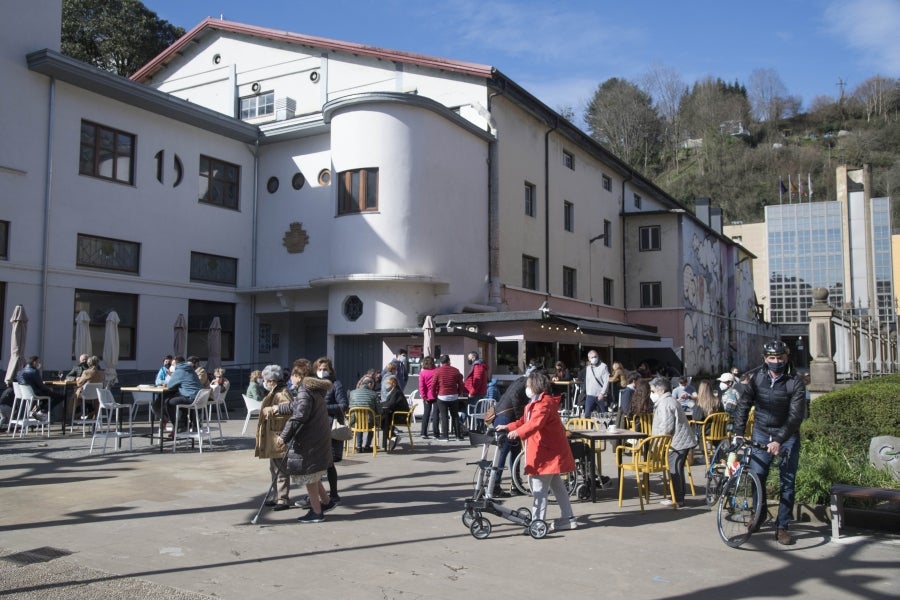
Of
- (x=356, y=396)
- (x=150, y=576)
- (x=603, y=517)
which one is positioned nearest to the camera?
(x=150, y=576)

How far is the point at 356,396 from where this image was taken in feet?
42.2

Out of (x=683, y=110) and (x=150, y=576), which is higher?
(x=683, y=110)

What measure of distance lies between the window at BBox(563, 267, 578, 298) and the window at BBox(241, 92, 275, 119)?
1360 centimetres

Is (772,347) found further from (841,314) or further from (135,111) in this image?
(135,111)

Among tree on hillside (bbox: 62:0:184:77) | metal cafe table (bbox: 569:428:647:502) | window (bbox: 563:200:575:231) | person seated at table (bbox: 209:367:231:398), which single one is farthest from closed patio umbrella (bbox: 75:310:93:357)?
tree on hillside (bbox: 62:0:184:77)

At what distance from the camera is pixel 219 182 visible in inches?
973

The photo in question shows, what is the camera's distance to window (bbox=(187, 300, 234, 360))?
2359 centimetres

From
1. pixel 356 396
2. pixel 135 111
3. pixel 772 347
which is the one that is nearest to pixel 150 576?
pixel 772 347

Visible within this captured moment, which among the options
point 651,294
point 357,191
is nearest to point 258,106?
point 357,191

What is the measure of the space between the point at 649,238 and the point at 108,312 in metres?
26.0

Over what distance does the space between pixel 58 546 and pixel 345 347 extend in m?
15.2

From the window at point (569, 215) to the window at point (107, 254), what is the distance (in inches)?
673

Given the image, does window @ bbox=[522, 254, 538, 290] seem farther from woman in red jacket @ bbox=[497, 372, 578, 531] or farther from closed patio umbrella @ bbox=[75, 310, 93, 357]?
woman in red jacket @ bbox=[497, 372, 578, 531]

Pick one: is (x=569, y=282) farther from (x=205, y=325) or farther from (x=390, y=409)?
(x=390, y=409)
